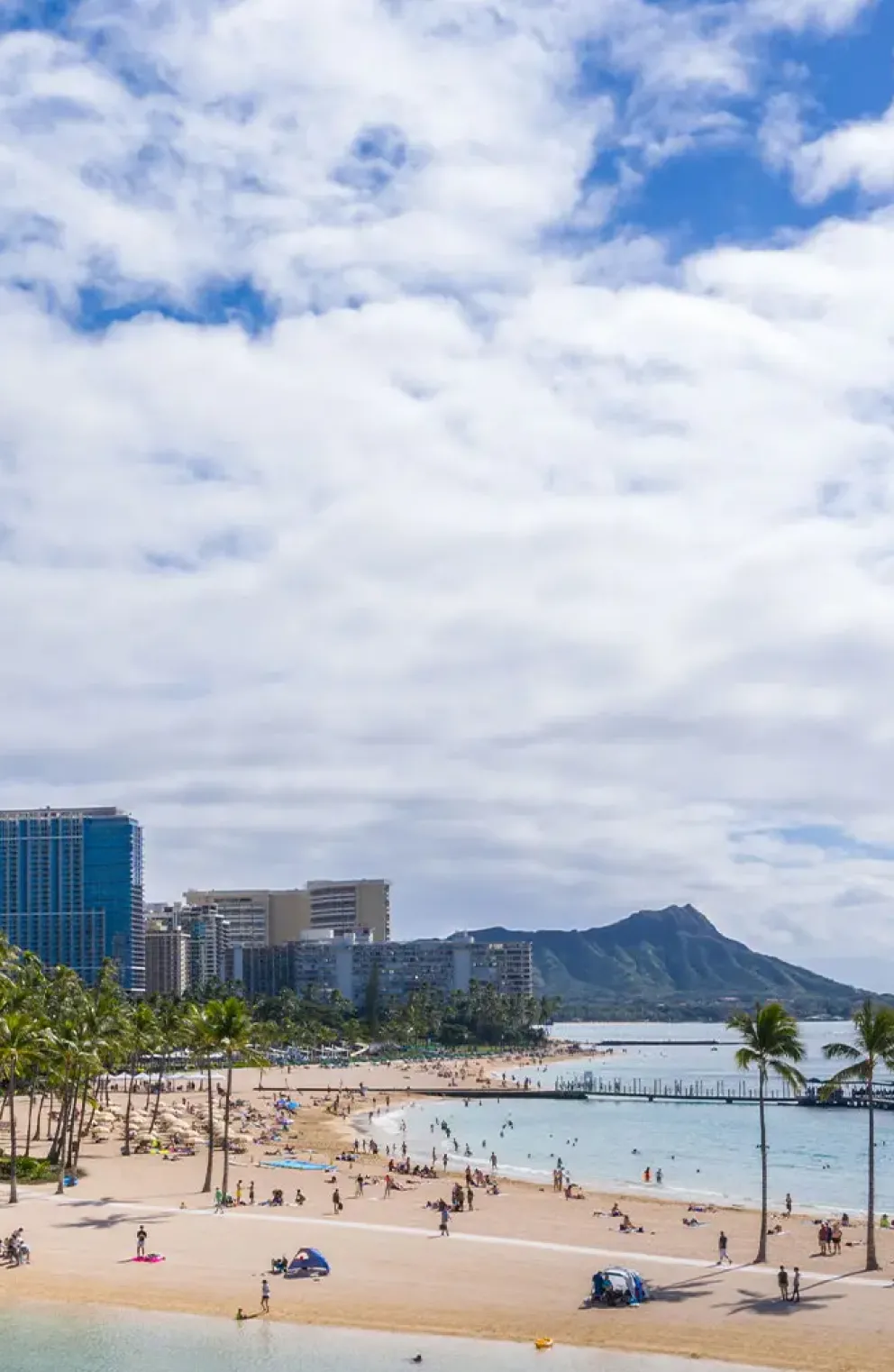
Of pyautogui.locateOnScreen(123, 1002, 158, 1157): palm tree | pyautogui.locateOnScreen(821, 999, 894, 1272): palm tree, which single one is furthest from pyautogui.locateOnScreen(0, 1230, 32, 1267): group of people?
pyautogui.locateOnScreen(123, 1002, 158, 1157): palm tree

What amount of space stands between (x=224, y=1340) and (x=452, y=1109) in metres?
110

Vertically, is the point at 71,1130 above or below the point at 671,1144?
above

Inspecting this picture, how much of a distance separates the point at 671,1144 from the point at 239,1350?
273 feet

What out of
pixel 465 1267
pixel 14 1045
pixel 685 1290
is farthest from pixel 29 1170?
pixel 685 1290

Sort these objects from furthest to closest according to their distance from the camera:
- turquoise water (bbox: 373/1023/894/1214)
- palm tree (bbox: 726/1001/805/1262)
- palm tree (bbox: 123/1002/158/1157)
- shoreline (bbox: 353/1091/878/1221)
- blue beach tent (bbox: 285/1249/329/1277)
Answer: turquoise water (bbox: 373/1023/894/1214) < palm tree (bbox: 123/1002/158/1157) < shoreline (bbox: 353/1091/878/1221) < palm tree (bbox: 726/1001/805/1262) < blue beach tent (bbox: 285/1249/329/1277)

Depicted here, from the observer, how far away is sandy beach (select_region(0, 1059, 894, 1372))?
37812 mm

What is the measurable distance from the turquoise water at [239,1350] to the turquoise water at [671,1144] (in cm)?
4125

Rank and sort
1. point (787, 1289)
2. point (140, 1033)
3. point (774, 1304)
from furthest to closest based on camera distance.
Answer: point (140, 1033) → point (787, 1289) → point (774, 1304)

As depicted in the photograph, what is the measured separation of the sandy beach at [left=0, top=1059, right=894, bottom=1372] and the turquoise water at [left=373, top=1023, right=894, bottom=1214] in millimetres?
14749

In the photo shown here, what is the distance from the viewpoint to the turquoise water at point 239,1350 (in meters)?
34.3

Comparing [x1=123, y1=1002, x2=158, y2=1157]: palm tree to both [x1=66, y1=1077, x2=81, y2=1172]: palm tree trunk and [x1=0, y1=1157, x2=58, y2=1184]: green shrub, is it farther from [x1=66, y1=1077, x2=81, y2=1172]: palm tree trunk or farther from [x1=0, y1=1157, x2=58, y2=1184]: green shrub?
[x1=0, y1=1157, x2=58, y2=1184]: green shrub

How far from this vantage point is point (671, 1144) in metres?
113

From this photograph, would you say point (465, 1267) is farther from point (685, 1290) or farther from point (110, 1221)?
point (110, 1221)

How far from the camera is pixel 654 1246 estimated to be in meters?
52.3
